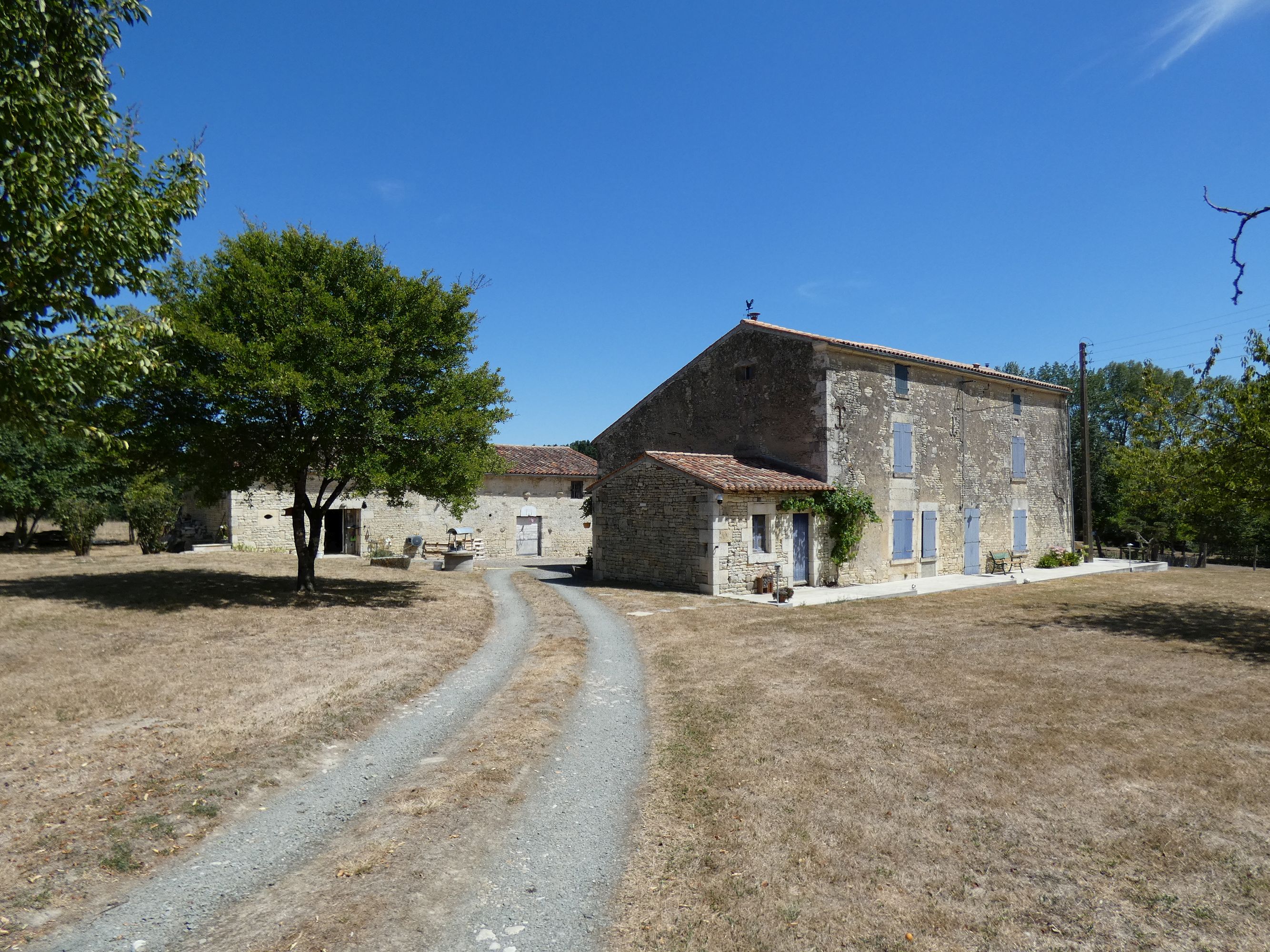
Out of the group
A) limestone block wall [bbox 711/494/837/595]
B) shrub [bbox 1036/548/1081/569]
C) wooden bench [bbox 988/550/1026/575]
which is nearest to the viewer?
limestone block wall [bbox 711/494/837/595]

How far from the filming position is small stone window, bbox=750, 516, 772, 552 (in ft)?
60.6

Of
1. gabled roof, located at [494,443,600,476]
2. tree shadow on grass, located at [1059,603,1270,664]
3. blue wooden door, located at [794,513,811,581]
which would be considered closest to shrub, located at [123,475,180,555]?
gabled roof, located at [494,443,600,476]

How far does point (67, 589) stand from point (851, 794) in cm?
1738

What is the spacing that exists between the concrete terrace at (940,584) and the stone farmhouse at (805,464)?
0.60m

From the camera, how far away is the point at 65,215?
22.1 feet

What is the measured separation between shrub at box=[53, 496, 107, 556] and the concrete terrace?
24.1 metres

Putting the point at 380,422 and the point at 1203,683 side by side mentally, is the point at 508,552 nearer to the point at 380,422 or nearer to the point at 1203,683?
the point at 380,422

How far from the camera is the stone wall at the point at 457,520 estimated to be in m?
26.2

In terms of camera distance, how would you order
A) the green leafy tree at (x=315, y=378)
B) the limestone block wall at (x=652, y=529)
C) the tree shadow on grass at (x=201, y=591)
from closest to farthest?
the green leafy tree at (x=315, y=378), the tree shadow on grass at (x=201, y=591), the limestone block wall at (x=652, y=529)

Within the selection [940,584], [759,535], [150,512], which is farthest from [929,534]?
[150,512]

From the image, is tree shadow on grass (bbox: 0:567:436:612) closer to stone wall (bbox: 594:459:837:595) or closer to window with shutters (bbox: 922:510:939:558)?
stone wall (bbox: 594:459:837:595)

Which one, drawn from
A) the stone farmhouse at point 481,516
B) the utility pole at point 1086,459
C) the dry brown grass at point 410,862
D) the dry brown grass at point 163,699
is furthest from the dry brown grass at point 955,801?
the utility pole at point 1086,459

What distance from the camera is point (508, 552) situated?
98.8 feet

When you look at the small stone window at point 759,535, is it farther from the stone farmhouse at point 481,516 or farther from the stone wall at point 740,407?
the stone farmhouse at point 481,516
